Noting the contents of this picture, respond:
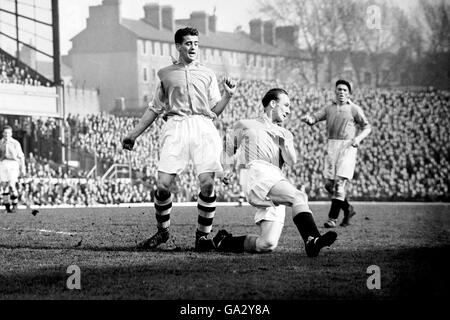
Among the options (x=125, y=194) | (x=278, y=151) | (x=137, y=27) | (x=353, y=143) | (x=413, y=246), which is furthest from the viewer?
(x=137, y=27)

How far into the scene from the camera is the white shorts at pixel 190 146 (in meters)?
9.23

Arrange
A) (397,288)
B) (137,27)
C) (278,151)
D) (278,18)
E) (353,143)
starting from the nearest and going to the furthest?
(397,288)
(278,151)
(353,143)
(278,18)
(137,27)

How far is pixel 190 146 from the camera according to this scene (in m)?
9.28

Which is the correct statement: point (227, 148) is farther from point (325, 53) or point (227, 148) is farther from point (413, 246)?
point (325, 53)

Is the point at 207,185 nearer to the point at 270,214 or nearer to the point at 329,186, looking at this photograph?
the point at 270,214

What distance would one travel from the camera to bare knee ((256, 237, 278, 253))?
880cm

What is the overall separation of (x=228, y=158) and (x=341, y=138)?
5.64 metres

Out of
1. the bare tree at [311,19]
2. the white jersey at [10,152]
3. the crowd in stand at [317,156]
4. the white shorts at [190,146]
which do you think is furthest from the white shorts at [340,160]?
the bare tree at [311,19]

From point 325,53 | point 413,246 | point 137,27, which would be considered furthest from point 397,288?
point 137,27

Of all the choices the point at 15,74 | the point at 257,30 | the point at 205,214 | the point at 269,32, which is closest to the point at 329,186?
the point at 205,214

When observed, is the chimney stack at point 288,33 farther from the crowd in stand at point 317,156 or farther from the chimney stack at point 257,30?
the crowd in stand at point 317,156

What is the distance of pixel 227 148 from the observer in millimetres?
8883

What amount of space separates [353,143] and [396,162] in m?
17.7

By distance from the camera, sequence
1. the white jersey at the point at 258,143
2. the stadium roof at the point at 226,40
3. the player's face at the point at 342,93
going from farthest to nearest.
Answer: the stadium roof at the point at 226,40 → the player's face at the point at 342,93 → the white jersey at the point at 258,143
